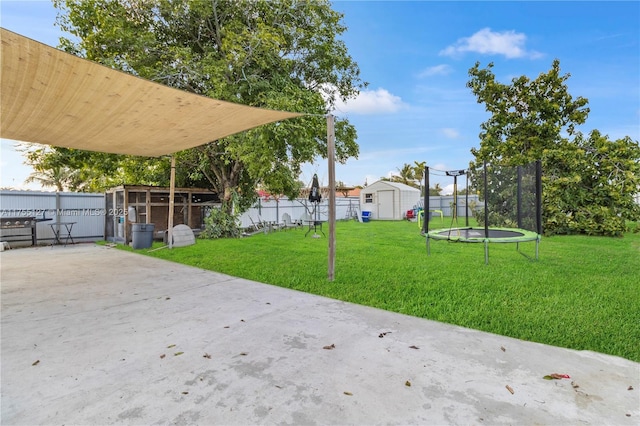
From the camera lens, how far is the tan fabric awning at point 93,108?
2621 mm

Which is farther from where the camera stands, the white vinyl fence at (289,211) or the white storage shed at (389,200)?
the white storage shed at (389,200)

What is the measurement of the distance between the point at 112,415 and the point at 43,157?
31.2 feet

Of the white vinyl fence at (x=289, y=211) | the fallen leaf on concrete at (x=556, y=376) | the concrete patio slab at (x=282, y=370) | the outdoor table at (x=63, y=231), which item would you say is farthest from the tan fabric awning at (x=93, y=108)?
the white vinyl fence at (x=289, y=211)

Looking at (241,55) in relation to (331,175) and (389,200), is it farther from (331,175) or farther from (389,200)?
(389,200)

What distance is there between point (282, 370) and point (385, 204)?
17340mm

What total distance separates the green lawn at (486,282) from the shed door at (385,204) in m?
11.0

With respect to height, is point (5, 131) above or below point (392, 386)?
above

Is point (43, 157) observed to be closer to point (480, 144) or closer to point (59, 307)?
point (59, 307)

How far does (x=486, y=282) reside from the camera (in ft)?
13.5

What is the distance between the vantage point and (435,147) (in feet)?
44.5

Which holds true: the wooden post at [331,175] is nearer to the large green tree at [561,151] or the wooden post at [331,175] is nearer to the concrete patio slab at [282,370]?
the concrete patio slab at [282,370]

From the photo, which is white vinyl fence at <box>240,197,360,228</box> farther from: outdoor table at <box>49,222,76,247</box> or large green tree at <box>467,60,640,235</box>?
large green tree at <box>467,60,640,235</box>

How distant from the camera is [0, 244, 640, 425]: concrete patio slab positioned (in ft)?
5.22

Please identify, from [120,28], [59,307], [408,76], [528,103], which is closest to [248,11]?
[120,28]
